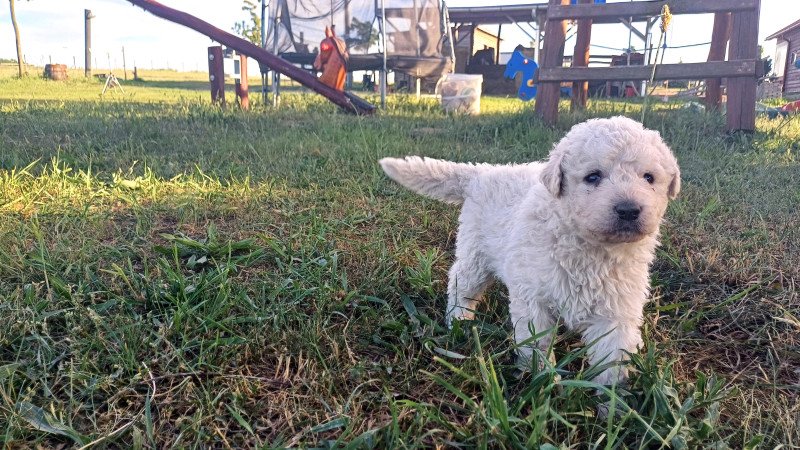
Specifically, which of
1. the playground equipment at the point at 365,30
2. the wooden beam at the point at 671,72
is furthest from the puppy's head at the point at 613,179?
the playground equipment at the point at 365,30

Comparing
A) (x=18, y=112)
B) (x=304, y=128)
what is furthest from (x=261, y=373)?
(x=18, y=112)

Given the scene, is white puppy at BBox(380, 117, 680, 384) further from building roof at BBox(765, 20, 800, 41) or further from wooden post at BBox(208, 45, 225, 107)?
building roof at BBox(765, 20, 800, 41)

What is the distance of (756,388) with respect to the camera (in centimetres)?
195

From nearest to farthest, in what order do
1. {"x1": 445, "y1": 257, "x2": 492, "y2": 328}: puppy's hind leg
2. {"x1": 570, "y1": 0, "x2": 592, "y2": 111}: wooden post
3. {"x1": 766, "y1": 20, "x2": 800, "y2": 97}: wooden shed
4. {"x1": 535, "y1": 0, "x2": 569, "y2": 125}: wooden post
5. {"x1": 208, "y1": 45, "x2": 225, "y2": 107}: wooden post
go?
{"x1": 445, "y1": 257, "x2": 492, "y2": 328}: puppy's hind leg < {"x1": 535, "y1": 0, "x2": 569, "y2": 125}: wooden post < {"x1": 570, "y1": 0, "x2": 592, "y2": 111}: wooden post < {"x1": 208, "y1": 45, "x2": 225, "y2": 107}: wooden post < {"x1": 766, "y1": 20, "x2": 800, "y2": 97}: wooden shed

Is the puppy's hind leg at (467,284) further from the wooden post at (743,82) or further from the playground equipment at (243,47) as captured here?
the playground equipment at (243,47)

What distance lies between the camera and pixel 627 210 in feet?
6.16

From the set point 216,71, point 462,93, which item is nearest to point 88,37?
point 216,71

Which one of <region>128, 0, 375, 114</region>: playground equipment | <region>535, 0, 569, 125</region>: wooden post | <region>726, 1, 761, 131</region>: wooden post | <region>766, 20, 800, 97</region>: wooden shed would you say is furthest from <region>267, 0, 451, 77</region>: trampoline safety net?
<region>766, 20, 800, 97</region>: wooden shed

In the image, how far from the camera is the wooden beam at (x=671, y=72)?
585 centimetres

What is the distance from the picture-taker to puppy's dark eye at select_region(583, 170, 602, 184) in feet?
6.77

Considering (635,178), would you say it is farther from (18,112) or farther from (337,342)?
(18,112)

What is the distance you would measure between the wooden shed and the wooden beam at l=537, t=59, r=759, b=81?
2507cm

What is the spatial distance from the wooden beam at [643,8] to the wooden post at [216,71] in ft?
19.9

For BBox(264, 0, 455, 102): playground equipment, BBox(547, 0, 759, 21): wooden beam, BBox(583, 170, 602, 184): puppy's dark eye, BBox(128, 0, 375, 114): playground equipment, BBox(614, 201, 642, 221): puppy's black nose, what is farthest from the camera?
BBox(264, 0, 455, 102): playground equipment
